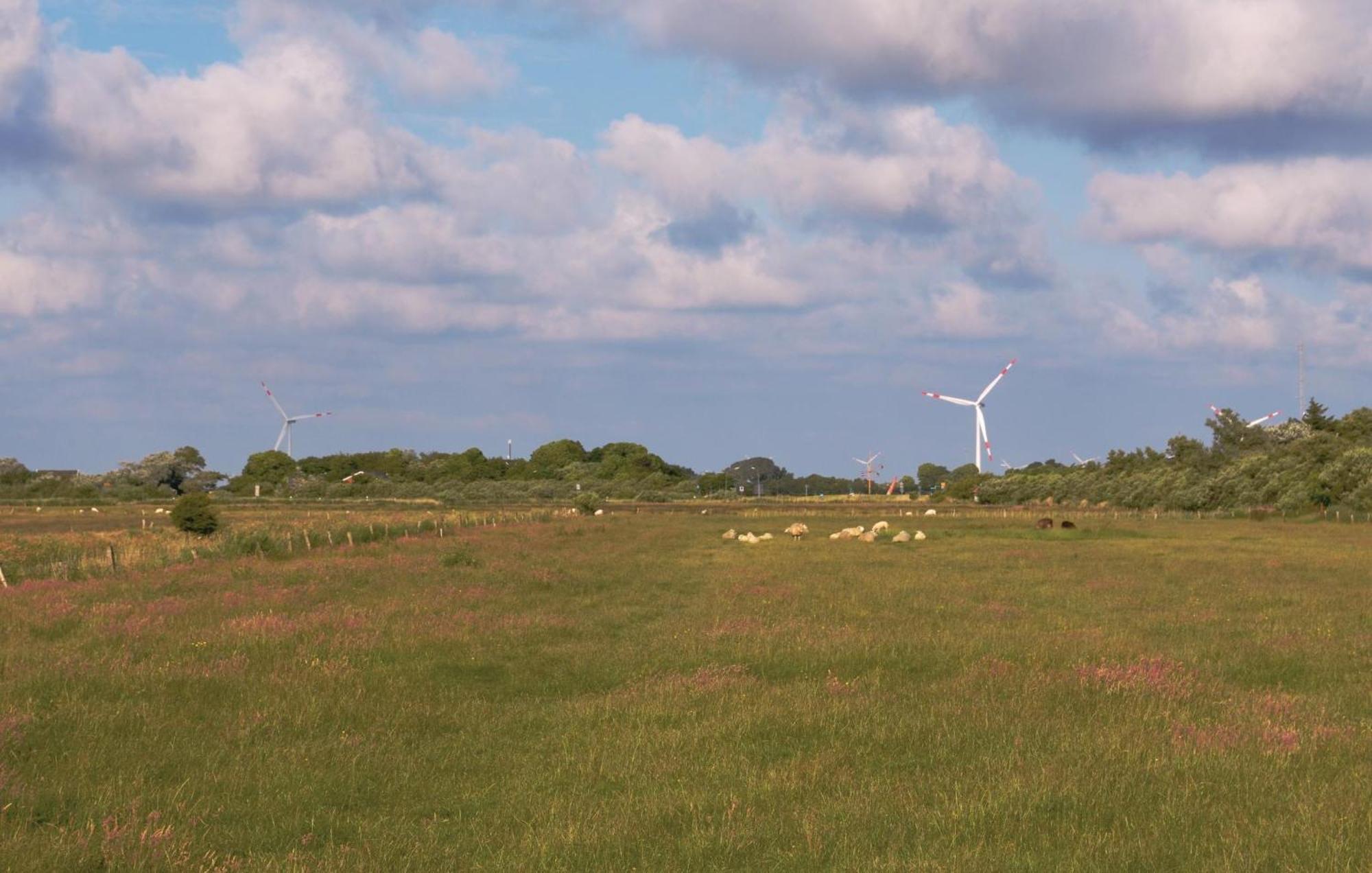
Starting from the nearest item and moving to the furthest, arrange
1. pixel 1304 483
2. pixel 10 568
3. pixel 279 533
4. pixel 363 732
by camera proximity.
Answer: pixel 363 732 < pixel 10 568 < pixel 279 533 < pixel 1304 483

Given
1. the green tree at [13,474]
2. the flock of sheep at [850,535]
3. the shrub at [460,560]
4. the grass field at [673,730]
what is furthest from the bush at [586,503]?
the green tree at [13,474]

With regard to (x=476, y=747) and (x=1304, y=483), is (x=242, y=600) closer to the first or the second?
(x=476, y=747)

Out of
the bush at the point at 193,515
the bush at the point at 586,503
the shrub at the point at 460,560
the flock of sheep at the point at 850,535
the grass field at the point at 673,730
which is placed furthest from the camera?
the bush at the point at 586,503

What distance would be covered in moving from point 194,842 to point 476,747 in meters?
4.77

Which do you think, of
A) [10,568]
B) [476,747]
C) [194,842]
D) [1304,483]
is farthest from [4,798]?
[1304,483]

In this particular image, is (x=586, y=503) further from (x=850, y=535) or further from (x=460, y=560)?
(x=460, y=560)

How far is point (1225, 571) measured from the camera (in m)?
42.6

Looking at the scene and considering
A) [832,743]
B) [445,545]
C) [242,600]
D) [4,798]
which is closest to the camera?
[4,798]

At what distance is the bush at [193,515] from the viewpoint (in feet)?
212

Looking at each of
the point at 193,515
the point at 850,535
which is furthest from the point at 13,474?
the point at 850,535

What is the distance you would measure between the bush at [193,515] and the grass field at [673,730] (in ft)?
107

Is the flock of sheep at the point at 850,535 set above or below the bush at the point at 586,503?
below

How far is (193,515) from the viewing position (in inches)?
2549

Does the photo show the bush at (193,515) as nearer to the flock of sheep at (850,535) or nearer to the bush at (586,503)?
the flock of sheep at (850,535)
